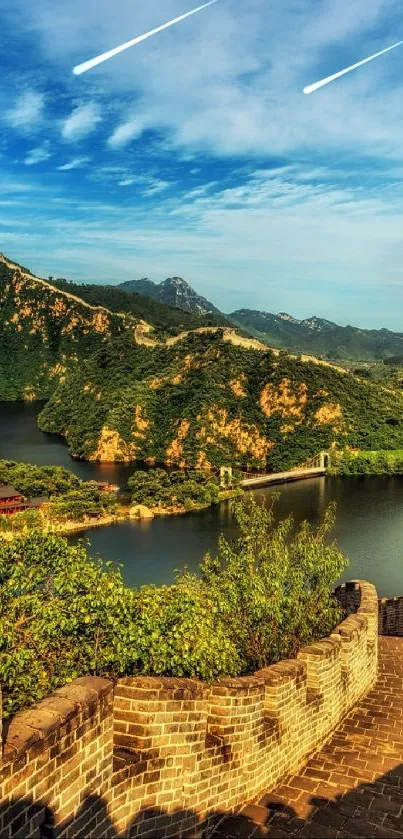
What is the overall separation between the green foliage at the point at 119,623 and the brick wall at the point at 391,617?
3.72 metres

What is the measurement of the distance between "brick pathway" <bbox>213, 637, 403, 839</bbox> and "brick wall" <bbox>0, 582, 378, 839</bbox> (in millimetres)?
178

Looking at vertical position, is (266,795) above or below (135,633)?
below

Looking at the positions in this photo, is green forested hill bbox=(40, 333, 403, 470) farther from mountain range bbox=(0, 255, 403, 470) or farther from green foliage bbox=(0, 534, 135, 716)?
green foliage bbox=(0, 534, 135, 716)

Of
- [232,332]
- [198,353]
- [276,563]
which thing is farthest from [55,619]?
[232,332]

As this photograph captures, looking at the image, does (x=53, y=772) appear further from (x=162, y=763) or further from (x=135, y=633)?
(x=135, y=633)

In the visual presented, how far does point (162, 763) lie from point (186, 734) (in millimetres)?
306

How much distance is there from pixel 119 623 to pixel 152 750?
292cm

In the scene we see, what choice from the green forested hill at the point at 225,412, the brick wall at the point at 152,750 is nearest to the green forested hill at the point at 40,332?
the green forested hill at the point at 225,412

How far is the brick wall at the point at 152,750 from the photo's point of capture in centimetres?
364

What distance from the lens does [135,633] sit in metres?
7.45

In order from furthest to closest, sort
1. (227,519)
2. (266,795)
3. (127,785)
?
(227,519)
(266,795)
(127,785)

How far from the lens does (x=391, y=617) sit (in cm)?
1493

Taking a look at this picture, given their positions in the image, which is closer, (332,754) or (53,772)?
(53,772)

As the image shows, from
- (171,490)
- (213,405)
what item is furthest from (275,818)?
(213,405)
